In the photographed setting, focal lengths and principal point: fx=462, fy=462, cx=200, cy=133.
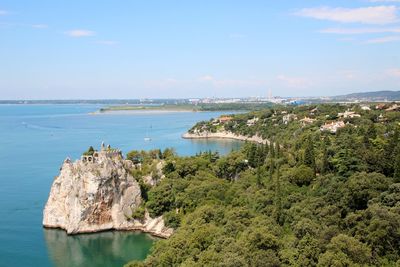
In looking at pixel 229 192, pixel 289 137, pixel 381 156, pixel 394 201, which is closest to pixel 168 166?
pixel 229 192

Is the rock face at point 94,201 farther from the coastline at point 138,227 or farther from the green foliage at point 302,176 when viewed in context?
the green foliage at point 302,176

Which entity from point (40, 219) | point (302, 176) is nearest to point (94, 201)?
point (40, 219)

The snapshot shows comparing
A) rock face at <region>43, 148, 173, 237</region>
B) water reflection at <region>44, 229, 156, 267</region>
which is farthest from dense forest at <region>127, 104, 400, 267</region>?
water reflection at <region>44, 229, 156, 267</region>

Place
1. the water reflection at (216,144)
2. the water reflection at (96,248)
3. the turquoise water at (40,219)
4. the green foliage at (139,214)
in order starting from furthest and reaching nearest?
the water reflection at (216,144) < the green foliage at (139,214) < the turquoise water at (40,219) < the water reflection at (96,248)

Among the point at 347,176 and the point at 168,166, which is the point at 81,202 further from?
the point at 347,176

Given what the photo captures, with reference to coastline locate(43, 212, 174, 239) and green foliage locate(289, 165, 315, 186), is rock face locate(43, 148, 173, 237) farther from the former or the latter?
green foliage locate(289, 165, 315, 186)

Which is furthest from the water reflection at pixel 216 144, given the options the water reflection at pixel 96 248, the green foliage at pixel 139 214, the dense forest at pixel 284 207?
the water reflection at pixel 96 248
